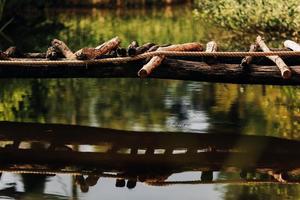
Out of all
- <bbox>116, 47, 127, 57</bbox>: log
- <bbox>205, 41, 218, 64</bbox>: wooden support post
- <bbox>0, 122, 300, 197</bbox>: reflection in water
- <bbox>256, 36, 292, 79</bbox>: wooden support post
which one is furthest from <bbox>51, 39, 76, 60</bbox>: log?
<bbox>256, 36, 292, 79</bbox>: wooden support post

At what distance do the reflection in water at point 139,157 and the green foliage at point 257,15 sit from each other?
953cm

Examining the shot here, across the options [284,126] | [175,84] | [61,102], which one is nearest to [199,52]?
[284,126]

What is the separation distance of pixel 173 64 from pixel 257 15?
1044cm

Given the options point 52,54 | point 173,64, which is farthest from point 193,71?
point 52,54

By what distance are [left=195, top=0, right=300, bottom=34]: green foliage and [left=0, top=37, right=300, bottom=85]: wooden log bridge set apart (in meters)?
7.87

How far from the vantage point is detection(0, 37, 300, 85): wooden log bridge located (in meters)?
11.4

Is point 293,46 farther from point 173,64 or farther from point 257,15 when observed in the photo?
point 257,15

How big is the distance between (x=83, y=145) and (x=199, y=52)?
242 cm

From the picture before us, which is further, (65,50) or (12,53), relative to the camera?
(12,53)

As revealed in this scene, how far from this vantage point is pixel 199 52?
1144cm

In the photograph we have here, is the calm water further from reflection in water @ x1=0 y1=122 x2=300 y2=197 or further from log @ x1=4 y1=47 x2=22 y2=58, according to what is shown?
log @ x1=4 y1=47 x2=22 y2=58

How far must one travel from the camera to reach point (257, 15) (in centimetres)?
2169

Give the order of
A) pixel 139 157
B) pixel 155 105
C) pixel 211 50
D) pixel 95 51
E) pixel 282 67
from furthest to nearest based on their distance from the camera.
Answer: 1. pixel 155 105
2. pixel 211 50
3. pixel 95 51
4. pixel 282 67
5. pixel 139 157

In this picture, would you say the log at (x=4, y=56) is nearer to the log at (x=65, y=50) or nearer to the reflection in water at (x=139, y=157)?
the log at (x=65, y=50)
